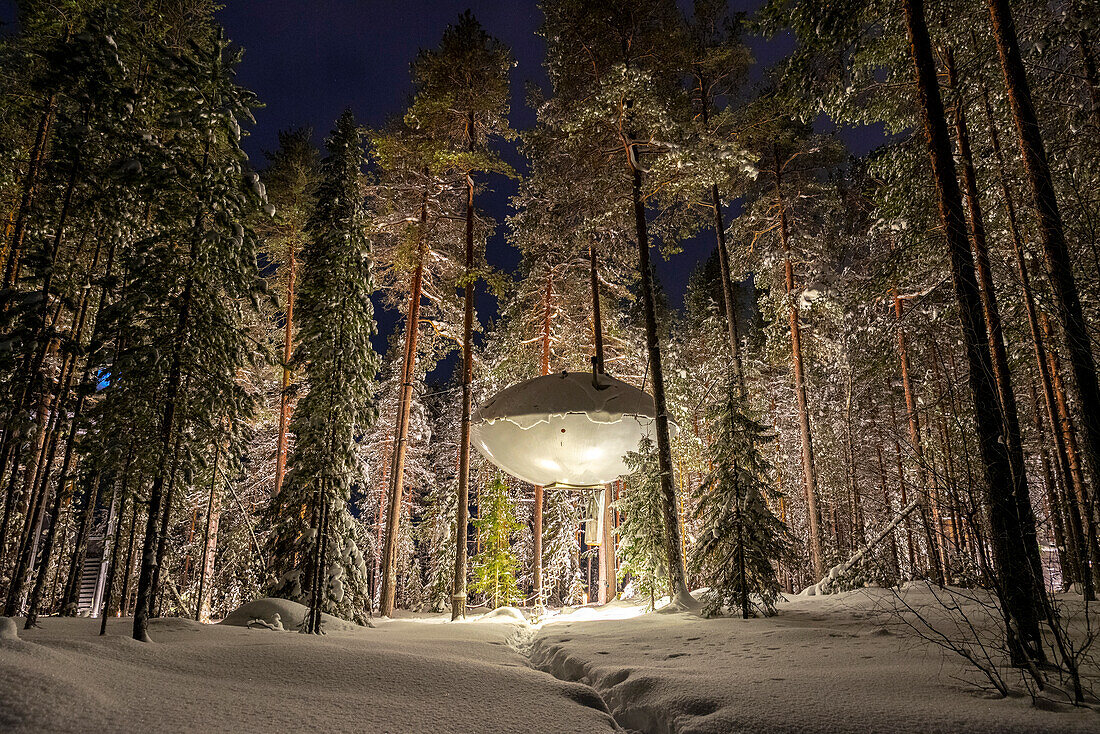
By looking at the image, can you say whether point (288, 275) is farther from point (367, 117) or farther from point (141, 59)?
point (141, 59)

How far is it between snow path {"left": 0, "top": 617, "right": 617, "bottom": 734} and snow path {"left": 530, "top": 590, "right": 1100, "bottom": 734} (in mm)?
366

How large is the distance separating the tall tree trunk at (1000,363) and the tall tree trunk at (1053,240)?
0.44 m

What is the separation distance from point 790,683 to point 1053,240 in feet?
15.4

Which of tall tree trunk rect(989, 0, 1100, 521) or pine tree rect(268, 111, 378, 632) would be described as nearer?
tall tree trunk rect(989, 0, 1100, 521)

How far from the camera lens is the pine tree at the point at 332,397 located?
7.25 meters

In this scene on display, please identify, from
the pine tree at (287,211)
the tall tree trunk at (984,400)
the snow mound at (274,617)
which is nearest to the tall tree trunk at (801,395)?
the tall tree trunk at (984,400)

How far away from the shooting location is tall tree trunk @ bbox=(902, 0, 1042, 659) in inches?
143

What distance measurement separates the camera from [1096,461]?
14.0 feet

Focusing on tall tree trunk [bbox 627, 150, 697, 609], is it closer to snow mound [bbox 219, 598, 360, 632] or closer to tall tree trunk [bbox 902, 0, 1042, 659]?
snow mound [bbox 219, 598, 360, 632]

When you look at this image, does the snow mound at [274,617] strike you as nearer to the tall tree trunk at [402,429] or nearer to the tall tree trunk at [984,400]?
the tall tree trunk at [402,429]

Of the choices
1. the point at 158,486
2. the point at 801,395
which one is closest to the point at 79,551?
the point at 158,486

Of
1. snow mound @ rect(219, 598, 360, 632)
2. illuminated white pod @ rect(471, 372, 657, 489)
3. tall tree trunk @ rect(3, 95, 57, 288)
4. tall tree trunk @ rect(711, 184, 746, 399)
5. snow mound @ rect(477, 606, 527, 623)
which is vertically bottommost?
snow mound @ rect(477, 606, 527, 623)

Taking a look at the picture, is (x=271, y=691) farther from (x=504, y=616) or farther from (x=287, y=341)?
(x=287, y=341)

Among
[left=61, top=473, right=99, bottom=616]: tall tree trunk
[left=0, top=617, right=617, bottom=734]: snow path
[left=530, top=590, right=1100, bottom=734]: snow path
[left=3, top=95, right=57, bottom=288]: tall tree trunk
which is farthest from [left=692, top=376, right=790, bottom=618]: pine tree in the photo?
[left=3, top=95, right=57, bottom=288]: tall tree trunk
